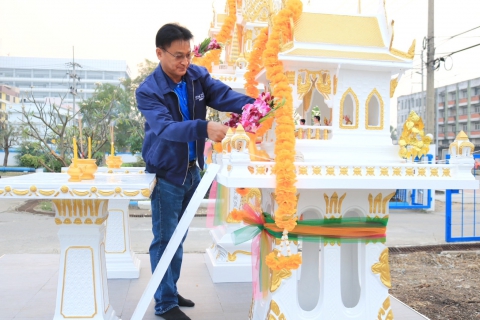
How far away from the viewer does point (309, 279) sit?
364cm

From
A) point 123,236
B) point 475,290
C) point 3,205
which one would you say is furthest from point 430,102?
point 3,205

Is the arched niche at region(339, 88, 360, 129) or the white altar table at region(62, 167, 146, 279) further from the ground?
the arched niche at region(339, 88, 360, 129)

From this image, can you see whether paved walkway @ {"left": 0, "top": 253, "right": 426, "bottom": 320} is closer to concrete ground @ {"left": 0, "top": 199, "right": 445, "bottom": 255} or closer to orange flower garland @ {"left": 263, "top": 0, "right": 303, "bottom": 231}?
orange flower garland @ {"left": 263, "top": 0, "right": 303, "bottom": 231}

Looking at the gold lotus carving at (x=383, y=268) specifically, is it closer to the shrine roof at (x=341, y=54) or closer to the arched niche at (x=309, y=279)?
the arched niche at (x=309, y=279)

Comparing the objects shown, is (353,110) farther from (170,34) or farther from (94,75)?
(94,75)

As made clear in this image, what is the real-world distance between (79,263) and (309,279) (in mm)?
1699

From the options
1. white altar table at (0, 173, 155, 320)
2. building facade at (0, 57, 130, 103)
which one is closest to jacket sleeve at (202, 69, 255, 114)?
white altar table at (0, 173, 155, 320)

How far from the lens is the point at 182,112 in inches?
134

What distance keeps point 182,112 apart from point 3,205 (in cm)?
1219

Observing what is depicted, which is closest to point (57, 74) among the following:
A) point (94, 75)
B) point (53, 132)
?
point (94, 75)

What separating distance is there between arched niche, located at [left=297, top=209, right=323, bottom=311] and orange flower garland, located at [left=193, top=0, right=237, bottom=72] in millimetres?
2645

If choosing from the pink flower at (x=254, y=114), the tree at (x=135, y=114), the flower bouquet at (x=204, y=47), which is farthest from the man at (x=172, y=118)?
the tree at (x=135, y=114)

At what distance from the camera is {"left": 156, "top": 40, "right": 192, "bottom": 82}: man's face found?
3.17 metres

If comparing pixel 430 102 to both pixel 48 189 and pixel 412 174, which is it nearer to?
pixel 412 174
